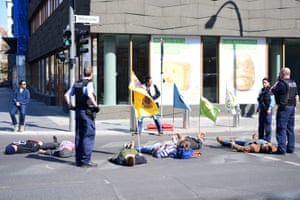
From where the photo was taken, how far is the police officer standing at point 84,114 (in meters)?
8.59

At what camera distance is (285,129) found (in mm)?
10289

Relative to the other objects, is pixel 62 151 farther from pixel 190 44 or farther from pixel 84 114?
pixel 190 44

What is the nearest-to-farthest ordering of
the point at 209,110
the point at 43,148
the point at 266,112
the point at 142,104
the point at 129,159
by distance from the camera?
the point at 129,159 < the point at 43,148 < the point at 142,104 < the point at 266,112 < the point at 209,110

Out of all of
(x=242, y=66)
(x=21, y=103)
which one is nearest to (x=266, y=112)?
(x=21, y=103)

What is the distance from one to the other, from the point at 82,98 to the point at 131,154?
1.50 m

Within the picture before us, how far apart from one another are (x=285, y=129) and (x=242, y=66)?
11.1 metres

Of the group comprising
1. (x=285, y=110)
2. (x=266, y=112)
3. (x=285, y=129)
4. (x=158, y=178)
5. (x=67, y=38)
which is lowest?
(x=158, y=178)

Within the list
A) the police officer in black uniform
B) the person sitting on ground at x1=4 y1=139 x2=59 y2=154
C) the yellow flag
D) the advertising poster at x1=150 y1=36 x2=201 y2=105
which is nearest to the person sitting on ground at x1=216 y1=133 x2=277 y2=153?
the police officer in black uniform

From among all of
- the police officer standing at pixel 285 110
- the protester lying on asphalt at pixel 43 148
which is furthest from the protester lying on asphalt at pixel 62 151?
the police officer standing at pixel 285 110

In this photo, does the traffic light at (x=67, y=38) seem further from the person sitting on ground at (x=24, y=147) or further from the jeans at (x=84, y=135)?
the jeans at (x=84, y=135)

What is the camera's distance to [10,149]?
33.7ft

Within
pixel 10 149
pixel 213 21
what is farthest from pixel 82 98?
pixel 213 21

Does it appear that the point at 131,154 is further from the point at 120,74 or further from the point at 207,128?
the point at 120,74

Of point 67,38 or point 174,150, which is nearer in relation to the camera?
point 174,150
